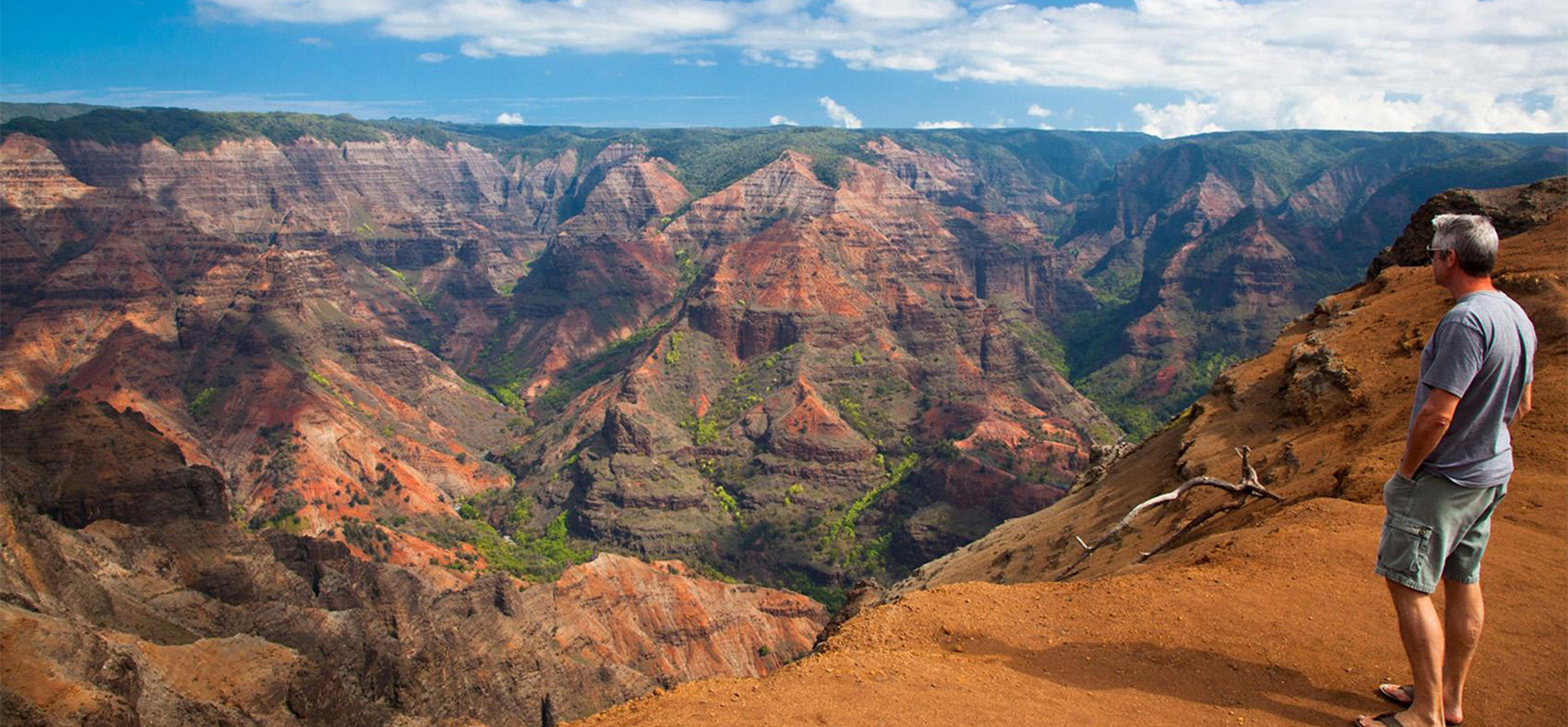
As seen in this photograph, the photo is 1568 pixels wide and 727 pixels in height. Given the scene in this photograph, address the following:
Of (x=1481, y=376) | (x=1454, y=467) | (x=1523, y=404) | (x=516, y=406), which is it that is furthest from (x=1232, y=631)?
(x=516, y=406)

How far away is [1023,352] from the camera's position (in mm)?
117875

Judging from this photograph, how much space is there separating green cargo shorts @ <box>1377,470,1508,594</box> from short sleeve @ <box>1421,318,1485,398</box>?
890mm

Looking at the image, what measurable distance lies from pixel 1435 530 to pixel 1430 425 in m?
0.99

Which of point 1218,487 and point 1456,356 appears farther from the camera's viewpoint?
point 1218,487

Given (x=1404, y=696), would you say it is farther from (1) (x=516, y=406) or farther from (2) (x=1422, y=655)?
(1) (x=516, y=406)

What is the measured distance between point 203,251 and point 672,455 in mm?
59856

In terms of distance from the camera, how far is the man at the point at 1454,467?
7.25 m

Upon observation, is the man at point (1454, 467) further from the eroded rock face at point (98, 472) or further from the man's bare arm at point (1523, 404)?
the eroded rock face at point (98, 472)

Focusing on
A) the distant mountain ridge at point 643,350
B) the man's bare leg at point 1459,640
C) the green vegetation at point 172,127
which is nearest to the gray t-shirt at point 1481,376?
the man's bare leg at point 1459,640

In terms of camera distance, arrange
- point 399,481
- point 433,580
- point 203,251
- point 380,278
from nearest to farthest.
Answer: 1. point 433,580
2. point 399,481
3. point 203,251
4. point 380,278

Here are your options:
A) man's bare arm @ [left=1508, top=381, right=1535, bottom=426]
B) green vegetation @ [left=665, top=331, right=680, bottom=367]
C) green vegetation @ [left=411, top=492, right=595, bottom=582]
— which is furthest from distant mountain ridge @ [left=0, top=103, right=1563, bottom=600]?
man's bare arm @ [left=1508, top=381, right=1535, bottom=426]

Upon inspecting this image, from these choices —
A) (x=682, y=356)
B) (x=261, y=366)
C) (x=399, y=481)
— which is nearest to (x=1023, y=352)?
(x=682, y=356)

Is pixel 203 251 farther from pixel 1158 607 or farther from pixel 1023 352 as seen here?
pixel 1158 607

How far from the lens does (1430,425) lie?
24.1 ft
